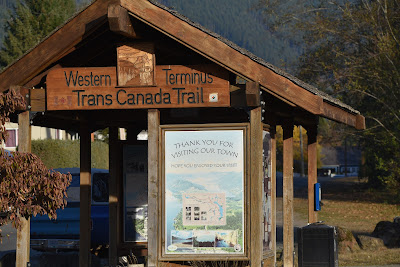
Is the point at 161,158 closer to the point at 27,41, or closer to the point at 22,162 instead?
the point at 22,162

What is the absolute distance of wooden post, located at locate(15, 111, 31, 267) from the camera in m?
11.4

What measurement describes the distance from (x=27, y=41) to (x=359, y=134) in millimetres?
36306

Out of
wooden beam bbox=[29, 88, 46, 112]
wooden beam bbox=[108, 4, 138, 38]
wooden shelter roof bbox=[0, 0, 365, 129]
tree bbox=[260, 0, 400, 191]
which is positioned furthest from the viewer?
tree bbox=[260, 0, 400, 191]

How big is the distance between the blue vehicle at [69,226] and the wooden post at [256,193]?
252 inches

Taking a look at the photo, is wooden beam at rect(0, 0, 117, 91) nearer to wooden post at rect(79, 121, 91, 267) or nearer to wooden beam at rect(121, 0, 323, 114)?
wooden beam at rect(121, 0, 323, 114)

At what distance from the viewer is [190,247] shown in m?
11.4

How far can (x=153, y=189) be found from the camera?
1139cm

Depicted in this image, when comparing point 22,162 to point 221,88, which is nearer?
point 22,162

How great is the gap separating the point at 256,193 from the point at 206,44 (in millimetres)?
2370

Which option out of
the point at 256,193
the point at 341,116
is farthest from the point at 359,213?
the point at 256,193

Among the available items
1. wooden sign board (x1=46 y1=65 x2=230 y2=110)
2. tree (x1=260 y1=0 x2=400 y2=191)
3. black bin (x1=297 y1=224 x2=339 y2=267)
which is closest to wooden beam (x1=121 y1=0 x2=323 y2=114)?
wooden sign board (x1=46 y1=65 x2=230 y2=110)

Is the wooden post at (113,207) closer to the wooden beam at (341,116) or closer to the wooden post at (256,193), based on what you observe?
the wooden post at (256,193)

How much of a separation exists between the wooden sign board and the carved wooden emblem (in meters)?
0.09

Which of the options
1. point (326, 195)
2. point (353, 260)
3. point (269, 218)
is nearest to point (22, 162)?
point (269, 218)
